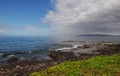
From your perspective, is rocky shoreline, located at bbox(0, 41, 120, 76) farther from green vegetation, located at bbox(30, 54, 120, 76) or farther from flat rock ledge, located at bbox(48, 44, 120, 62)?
green vegetation, located at bbox(30, 54, 120, 76)

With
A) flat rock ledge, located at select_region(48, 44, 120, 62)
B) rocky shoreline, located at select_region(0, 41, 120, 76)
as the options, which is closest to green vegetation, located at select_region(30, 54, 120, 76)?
rocky shoreline, located at select_region(0, 41, 120, 76)

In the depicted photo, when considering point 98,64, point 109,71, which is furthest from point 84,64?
point 109,71

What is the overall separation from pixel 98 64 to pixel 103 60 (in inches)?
55.0

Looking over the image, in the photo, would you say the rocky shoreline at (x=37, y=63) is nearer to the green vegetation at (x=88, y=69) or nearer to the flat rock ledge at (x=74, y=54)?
the flat rock ledge at (x=74, y=54)

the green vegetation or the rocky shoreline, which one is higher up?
the green vegetation

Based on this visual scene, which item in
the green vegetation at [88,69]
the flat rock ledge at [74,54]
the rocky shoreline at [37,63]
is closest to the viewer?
the green vegetation at [88,69]

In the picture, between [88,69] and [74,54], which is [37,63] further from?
[88,69]

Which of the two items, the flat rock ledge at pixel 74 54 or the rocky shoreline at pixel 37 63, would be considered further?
the flat rock ledge at pixel 74 54

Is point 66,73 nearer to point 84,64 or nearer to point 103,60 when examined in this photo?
point 84,64

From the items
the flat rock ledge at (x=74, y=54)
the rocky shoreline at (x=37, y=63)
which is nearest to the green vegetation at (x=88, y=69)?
the rocky shoreline at (x=37, y=63)

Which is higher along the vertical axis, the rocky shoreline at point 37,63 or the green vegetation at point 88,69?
the green vegetation at point 88,69

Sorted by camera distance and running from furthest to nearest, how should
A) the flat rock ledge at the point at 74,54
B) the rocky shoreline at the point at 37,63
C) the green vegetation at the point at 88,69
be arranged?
the flat rock ledge at the point at 74,54
the rocky shoreline at the point at 37,63
the green vegetation at the point at 88,69

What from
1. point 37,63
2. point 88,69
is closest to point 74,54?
point 37,63

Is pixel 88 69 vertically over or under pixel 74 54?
over
